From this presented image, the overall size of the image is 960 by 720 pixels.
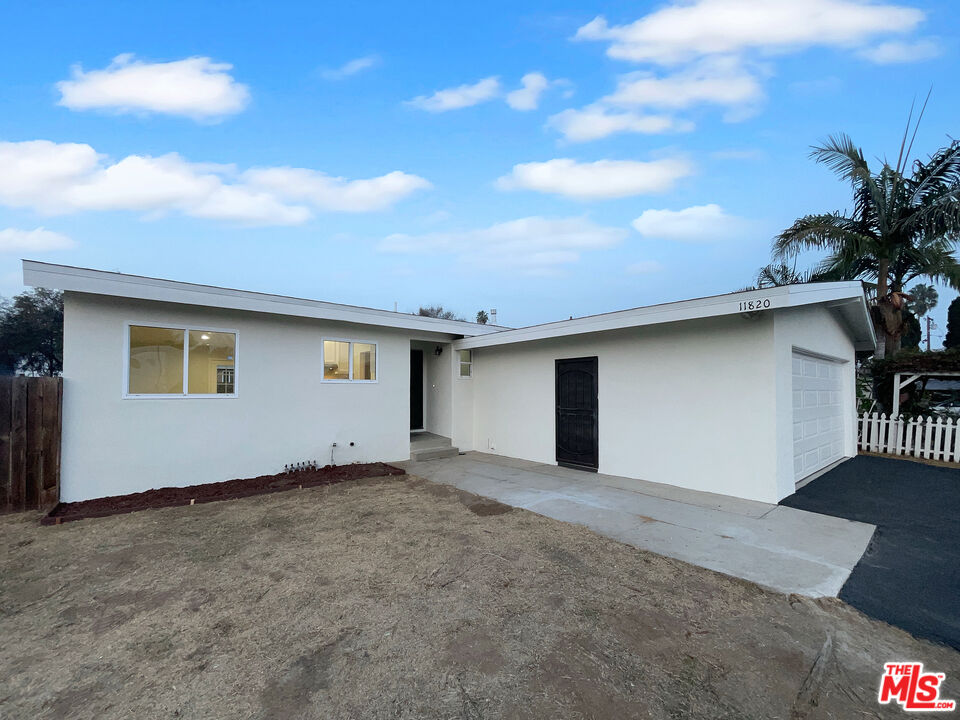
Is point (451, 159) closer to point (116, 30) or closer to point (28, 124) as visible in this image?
point (116, 30)

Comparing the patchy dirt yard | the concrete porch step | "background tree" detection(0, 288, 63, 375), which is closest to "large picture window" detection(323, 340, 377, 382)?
the concrete porch step

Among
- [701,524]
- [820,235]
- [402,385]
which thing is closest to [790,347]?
[701,524]

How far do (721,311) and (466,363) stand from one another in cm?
565

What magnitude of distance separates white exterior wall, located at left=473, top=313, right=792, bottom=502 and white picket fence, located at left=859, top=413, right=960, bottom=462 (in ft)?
17.5

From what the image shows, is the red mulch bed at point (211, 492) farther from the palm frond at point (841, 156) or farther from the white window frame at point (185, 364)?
the palm frond at point (841, 156)

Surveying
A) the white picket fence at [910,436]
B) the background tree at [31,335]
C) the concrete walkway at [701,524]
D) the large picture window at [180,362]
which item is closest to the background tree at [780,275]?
the white picket fence at [910,436]

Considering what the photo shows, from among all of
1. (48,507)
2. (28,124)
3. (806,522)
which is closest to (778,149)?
(806,522)

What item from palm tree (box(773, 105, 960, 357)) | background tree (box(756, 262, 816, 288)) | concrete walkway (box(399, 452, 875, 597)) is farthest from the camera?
background tree (box(756, 262, 816, 288))

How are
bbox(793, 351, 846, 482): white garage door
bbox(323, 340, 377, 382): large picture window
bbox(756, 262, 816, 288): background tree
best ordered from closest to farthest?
bbox(793, 351, 846, 482): white garage door, bbox(323, 340, 377, 382): large picture window, bbox(756, 262, 816, 288): background tree

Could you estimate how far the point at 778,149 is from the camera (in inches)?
404

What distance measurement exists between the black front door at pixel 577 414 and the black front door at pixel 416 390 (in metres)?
3.75

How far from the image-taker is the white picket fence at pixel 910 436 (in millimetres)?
8000

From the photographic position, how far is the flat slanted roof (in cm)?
512

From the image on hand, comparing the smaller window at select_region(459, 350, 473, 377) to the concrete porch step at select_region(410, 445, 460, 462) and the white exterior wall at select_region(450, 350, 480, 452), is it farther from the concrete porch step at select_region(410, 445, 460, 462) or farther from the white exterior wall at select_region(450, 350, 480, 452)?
the concrete porch step at select_region(410, 445, 460, 462)
